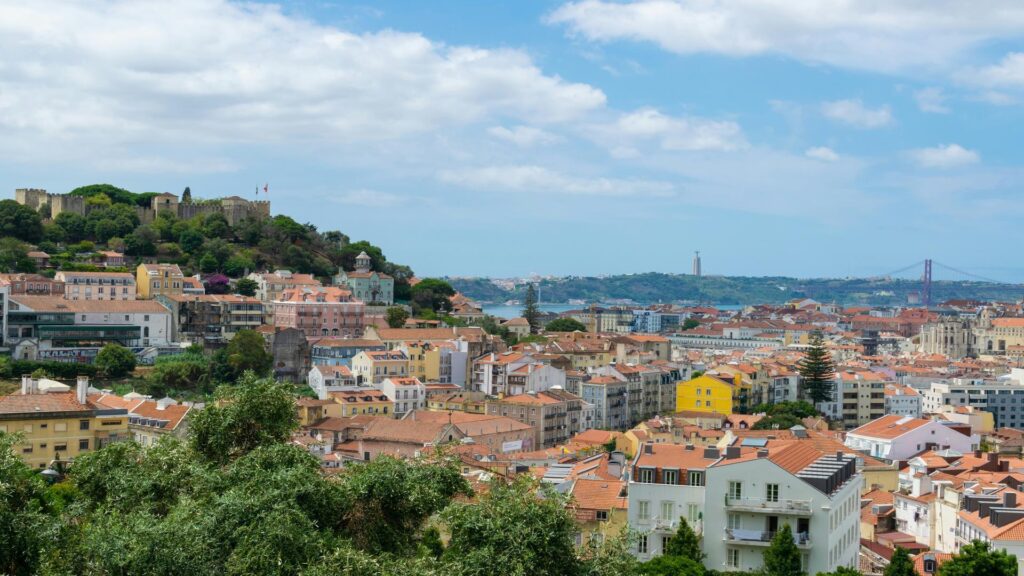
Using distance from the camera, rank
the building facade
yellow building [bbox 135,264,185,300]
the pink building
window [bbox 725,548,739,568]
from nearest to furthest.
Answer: window [bbox 725,548,739,568] → the building facade → yellow building [bbox 135,264,185,300] → the pink building

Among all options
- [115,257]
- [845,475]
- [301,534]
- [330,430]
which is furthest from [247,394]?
[115,257]

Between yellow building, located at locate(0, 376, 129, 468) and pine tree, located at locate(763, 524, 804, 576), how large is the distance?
1984 centimetres

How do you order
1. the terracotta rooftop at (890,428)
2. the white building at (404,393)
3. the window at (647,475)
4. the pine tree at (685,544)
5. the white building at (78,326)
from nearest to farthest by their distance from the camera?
the pine tree at (685,544) → the window at (647,475) → the terracotta rooftop at (890,428) → the white building at (404,393) → the white building at (78,326)

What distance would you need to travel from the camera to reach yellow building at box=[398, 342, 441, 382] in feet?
183

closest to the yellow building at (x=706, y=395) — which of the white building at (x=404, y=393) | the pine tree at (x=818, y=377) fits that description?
the pine tree at (x=818, y=377)

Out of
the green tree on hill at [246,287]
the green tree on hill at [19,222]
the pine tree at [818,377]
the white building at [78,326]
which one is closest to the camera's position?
the white building at [78,326]

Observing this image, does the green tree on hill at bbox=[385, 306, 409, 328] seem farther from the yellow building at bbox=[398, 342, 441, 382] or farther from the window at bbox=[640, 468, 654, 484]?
the window at bbox=[640, 468, 654, 484]

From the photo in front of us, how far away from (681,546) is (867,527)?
1064 centimetres

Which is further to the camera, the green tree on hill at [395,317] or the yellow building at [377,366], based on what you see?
the green tree on hill at [395,317]

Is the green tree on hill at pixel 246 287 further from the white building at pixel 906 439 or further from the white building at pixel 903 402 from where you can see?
the white building at pixel 906 439

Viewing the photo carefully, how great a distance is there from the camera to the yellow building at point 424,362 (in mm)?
55688

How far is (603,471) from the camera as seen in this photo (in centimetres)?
2830

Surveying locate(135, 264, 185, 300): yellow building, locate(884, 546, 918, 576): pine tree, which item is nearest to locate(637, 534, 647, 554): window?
locate(884, 546, 918, 576): pine tree

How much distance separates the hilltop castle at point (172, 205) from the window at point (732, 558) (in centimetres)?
6094
